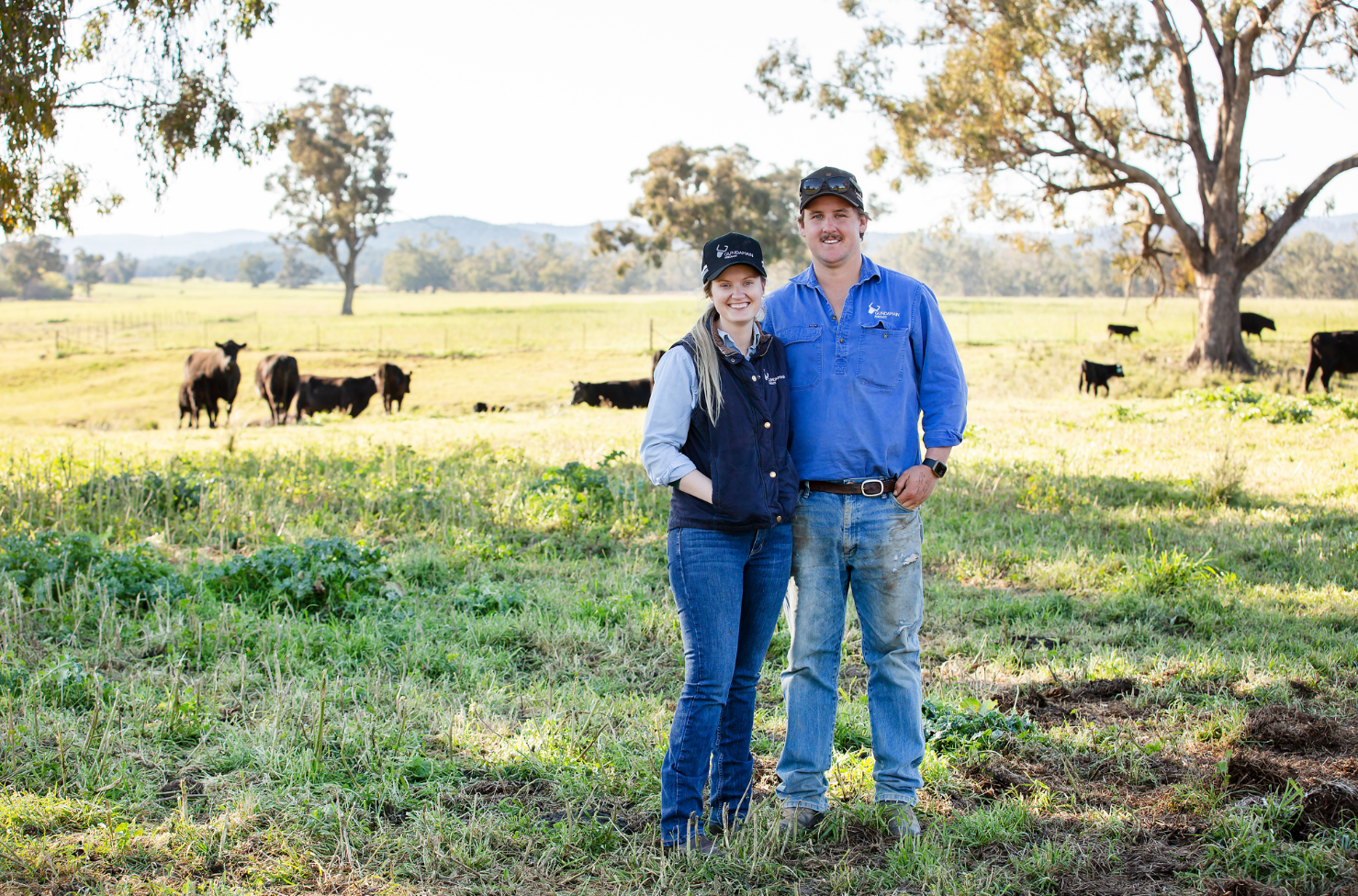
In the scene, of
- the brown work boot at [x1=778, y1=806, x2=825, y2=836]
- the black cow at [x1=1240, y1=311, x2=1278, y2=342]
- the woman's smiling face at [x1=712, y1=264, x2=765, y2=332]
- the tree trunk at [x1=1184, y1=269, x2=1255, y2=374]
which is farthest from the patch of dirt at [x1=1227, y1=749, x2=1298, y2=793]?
the black cow at [x1=1240, y1=311, x2=1278, y2=342]

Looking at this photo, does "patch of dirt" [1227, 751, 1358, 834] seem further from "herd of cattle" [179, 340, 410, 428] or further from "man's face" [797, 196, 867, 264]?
"herd of cattle" [179, 340, 410, 428]

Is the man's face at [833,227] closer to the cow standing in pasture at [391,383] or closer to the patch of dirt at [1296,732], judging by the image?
the patch of dirt at [1296,732]

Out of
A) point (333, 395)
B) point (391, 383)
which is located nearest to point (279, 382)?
point (333, 395)

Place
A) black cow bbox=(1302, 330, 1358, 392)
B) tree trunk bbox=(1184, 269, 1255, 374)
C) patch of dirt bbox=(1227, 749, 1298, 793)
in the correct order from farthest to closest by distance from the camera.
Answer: tree trunk bbox=(1184, 269, 1255, 374) < black cow bbox=(1302, 330, 1358, 392) < patch of dirt bbox=(1227, 749, 1298, 793)

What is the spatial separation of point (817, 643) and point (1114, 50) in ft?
76.2

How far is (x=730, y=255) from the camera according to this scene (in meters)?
3.40

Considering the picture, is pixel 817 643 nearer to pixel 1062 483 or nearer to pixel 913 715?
pixel 913 715

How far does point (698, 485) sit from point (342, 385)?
2535 cm

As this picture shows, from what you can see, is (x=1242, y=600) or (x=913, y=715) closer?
(x=913, y=715)

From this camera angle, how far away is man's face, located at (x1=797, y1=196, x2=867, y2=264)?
142 inches

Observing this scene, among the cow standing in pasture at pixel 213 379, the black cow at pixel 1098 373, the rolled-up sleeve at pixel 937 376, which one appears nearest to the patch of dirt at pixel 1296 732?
the rolled-up sleeve at pixel 937 376

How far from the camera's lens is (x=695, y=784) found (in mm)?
3451

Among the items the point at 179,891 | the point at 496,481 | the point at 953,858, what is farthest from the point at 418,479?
the point at 953,858

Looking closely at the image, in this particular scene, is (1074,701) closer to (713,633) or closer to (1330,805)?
(1330,805)
